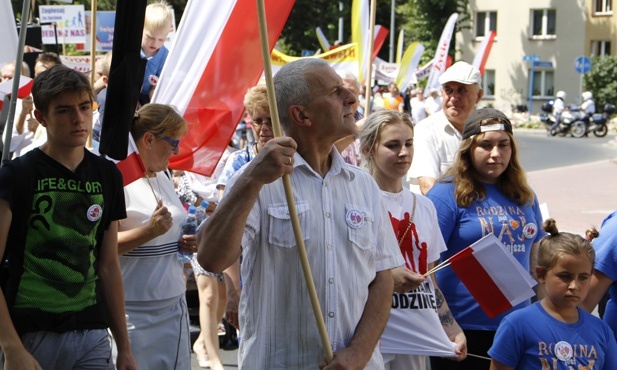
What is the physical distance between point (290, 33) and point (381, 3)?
584 inches

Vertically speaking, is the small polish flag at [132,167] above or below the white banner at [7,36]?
below

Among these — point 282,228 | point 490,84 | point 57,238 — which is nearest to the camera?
point 282,228

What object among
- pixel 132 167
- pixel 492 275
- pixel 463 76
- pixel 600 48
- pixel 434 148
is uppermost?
pixel 463 76

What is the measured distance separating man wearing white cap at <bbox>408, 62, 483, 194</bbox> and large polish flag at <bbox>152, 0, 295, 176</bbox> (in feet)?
4.19

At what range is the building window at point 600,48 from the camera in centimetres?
6197

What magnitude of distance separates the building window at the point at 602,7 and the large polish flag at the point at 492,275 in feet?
199

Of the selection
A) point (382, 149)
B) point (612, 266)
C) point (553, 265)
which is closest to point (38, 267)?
point (382, 149)

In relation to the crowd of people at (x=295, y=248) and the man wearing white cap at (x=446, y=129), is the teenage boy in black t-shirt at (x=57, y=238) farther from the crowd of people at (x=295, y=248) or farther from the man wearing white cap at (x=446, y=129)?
the man wearing white cap at (x=446, y=129)

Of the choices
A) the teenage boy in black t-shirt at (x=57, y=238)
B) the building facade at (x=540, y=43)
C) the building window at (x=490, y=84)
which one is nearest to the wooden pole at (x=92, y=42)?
the teenage boy in black t-shirt at (x=57, y=238)

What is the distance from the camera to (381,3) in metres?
66.1

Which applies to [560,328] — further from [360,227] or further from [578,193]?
[578,193]

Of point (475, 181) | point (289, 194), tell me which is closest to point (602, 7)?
point (475, 181)

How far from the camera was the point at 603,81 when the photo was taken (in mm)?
52781

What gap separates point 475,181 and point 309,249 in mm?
2127
